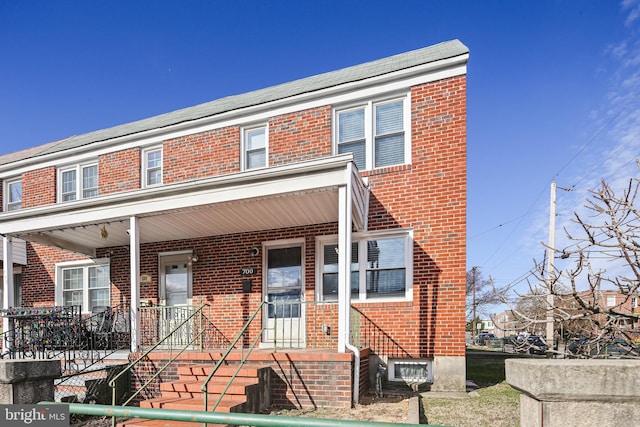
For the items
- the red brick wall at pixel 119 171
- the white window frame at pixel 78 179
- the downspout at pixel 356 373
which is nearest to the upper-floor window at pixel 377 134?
the downspout at pixel 356 373

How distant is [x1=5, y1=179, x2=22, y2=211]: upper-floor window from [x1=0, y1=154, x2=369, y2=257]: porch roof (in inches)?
169

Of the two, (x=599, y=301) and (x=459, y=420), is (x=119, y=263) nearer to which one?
(x=459, y=420)

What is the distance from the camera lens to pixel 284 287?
9305 millimetres

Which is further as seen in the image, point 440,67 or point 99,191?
point 99,191

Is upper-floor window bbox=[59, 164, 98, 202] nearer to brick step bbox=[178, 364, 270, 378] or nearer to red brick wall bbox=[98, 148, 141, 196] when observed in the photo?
red brick wall bbox=[98, 148, 141, 196]

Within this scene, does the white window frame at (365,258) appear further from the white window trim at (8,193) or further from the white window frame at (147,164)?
the white window trim at (8,193)

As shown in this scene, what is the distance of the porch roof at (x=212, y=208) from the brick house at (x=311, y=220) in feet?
0.09

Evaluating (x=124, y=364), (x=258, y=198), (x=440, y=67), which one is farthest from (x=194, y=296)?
(x=440, y=67)

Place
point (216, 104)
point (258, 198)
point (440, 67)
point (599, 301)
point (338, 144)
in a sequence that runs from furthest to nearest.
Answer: point (216, 104), point (338, 144), point (440, 67), point (258, 198), point (599, 301)

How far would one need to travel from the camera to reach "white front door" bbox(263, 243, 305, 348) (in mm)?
9156

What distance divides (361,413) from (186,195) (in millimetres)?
4703

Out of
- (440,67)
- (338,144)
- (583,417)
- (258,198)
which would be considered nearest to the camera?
(583,417)

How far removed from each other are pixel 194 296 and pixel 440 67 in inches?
296

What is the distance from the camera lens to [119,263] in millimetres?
10836
